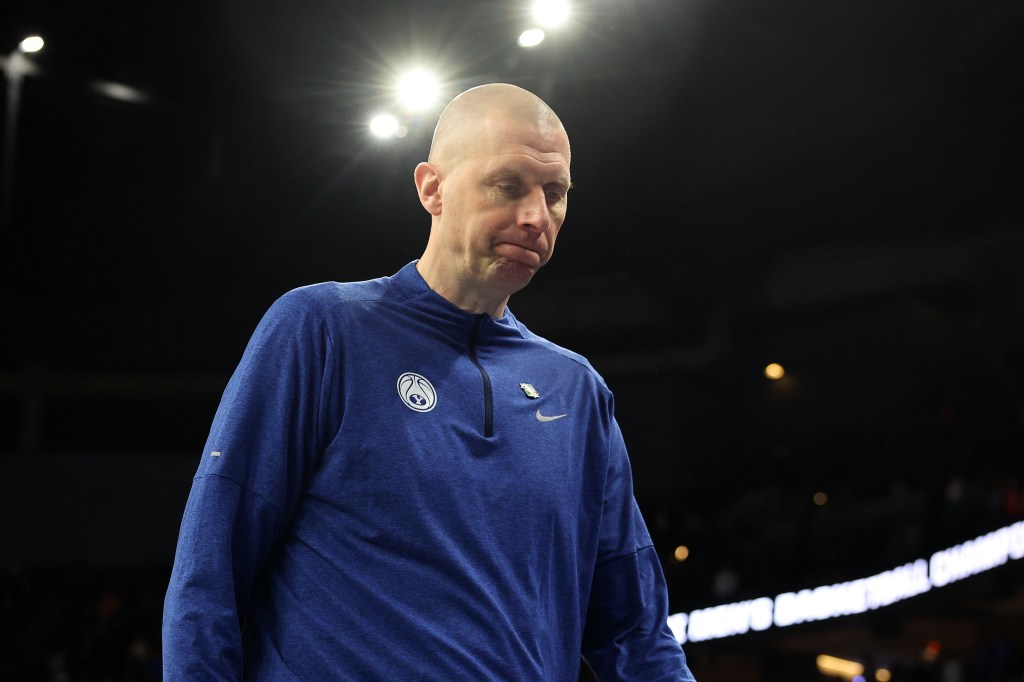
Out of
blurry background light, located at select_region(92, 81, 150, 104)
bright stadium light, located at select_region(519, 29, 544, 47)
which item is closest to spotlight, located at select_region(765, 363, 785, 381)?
bright stadium light, located at select_region(519, 29, 544, 47)

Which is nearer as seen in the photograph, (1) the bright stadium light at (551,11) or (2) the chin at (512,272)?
(2) the chin at (512,272)

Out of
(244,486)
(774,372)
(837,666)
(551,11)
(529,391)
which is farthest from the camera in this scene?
(774,372)

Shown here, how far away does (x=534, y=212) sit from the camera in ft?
4.25

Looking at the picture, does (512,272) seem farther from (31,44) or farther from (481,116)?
(31,44)

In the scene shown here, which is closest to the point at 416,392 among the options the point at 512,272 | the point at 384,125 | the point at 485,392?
the point at 485,392

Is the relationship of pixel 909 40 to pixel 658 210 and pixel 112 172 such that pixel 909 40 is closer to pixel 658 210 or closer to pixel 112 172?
pixel 658 210

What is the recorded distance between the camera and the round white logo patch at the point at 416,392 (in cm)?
123

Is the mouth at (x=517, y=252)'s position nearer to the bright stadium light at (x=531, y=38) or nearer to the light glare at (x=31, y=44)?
the bright stadium light at (x=531, y=38)

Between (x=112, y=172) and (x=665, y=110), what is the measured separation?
416 centimetres

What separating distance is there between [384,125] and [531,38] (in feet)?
3.57

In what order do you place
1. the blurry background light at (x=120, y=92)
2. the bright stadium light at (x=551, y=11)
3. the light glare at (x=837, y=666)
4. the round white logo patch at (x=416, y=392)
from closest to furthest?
1. the round white logo patch at (x=416, y=392)
2. the bright stadium light at (x=551, y=11)
3. the blurry background light at (x=120, y=92)
4. the light glare at (x=837, y=666)

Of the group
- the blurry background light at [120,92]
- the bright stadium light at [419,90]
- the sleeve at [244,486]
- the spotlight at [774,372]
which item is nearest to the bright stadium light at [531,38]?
the bright stadium light at [419,90]

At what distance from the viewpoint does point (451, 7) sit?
5.51 m

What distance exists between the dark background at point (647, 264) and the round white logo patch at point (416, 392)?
4.62 meters
